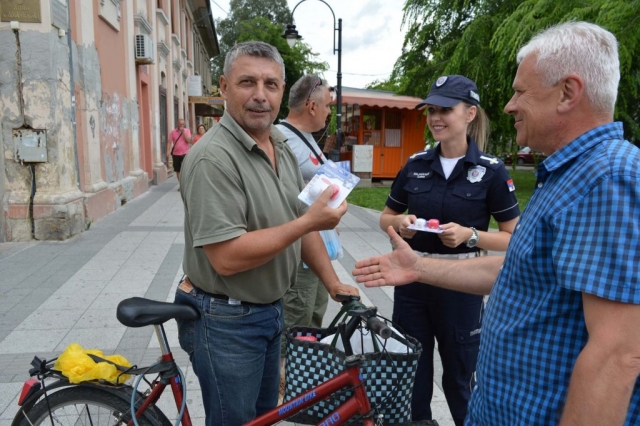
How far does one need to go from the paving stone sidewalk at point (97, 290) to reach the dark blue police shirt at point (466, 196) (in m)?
1.31

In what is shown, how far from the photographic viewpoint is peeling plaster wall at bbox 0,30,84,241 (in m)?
6.71

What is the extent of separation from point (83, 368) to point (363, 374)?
112cm

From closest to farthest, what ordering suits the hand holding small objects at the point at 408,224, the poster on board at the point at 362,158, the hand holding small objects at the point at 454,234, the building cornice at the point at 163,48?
the hand holding small objects at the point at 454,234
the hand holding small objects at the point at 408,224
the building cornice at the point at 163,48
the poster on board at the point at 362,158

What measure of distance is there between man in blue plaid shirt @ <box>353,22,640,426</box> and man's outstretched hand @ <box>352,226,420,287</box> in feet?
1.78

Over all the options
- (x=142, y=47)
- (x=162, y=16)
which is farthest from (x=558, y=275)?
(x=162, y=16)

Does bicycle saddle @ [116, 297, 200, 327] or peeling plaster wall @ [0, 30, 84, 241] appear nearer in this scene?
bicycle saddle @ [116, 297, 200, 327]

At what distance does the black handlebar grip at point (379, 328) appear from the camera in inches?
63.9

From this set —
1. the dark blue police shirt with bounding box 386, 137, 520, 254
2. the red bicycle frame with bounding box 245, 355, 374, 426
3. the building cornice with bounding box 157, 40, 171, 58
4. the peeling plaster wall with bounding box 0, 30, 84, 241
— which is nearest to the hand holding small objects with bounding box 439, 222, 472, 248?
the dark blue police shirt with bounding box 386, 137, 520, 254

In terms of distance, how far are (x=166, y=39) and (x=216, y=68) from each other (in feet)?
129

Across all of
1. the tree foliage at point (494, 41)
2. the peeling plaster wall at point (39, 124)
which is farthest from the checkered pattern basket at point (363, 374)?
the tree foliage at point (494, 41)

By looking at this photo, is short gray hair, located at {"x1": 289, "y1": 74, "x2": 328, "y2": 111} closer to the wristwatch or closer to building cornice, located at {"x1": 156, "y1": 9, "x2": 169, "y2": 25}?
the wristwatch

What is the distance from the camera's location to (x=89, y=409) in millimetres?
2068

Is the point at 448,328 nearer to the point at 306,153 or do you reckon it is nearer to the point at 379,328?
the point at 379,328

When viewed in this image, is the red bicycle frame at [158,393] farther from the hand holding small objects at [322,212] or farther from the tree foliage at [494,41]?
the tree foliage at [494,41]
